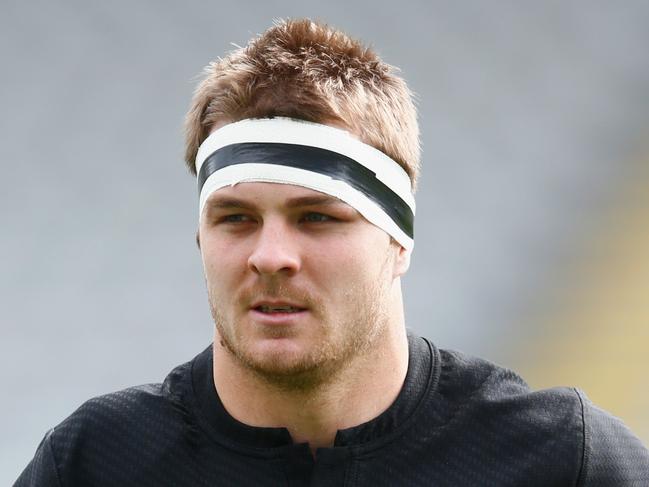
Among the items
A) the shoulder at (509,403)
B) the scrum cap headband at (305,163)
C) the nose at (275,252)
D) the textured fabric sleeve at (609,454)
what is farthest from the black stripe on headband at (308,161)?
the textured fabric sleeve at (609,454)

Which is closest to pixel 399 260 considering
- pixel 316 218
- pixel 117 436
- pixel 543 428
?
pixel 316 218

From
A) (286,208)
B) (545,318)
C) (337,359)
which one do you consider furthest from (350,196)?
(545,318)

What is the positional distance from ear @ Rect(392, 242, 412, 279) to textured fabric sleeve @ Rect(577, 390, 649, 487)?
0.33m

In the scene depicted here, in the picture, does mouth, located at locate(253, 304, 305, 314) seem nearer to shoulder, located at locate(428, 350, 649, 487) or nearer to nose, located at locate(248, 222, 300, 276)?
nose, located at locate(248, 222, 300, 276)

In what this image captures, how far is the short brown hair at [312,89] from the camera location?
69.5 inches

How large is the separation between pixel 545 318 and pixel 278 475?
9.53 feet

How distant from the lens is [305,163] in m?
1.74

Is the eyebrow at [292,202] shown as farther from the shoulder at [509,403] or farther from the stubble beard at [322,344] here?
the shoulder at [509,403]

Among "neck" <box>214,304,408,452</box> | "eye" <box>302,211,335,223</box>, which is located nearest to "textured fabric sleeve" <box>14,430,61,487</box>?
"neck" <box>214,304,408,452</box>

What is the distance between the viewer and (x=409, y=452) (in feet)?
5.95

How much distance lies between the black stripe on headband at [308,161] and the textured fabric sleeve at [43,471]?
0.47 meters

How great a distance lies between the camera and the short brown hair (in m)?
1.76

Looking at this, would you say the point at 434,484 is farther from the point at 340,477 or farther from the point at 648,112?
the point at 648,112

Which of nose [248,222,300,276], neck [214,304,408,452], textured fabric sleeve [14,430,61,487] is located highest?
nose [248,222,300,276]
